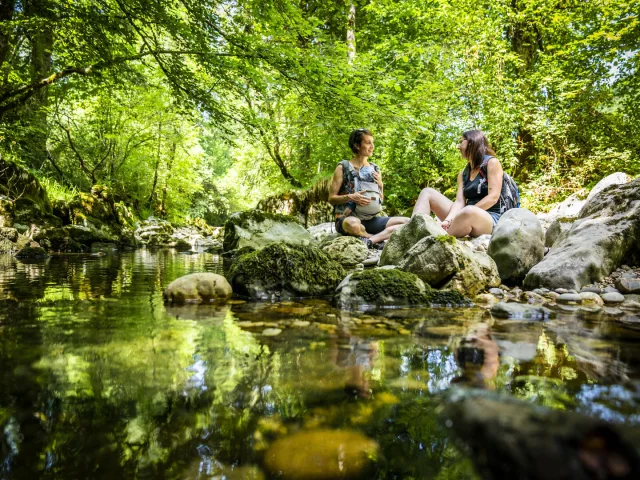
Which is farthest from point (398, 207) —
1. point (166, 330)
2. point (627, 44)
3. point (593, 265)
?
point (166, 330)

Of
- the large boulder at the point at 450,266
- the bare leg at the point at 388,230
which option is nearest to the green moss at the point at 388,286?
the large boulder at the point at 450,266

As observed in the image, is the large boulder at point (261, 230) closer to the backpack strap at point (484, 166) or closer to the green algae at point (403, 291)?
the backpack strap at point (484, 166)

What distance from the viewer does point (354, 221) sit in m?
5.93

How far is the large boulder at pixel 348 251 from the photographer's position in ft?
17.3

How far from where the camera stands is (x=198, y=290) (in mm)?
3422

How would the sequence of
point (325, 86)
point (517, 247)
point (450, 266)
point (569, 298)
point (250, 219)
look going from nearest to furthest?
point (569, 298), point (450, 266), point (517, 247), point (325, 86), point (250, 219)

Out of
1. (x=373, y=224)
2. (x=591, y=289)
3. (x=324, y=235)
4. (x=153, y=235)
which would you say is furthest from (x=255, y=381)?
(x=153, y=235)

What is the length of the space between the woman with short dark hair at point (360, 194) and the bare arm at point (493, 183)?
1.24 metres

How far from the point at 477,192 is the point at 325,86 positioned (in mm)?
2752

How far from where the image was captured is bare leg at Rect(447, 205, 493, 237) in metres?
4.68

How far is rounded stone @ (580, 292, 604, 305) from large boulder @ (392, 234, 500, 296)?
0.83 meters

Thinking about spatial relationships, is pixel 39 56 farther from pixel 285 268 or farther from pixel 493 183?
pixel 493 183

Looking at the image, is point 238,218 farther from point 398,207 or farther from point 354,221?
point 398,207

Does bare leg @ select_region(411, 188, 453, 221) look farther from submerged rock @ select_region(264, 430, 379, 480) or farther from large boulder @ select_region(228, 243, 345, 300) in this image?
submerged rock @ select_region(264, 430, 379, 480)
